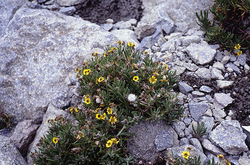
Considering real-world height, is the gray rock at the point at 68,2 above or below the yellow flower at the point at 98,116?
above

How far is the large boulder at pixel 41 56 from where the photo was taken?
415 cm

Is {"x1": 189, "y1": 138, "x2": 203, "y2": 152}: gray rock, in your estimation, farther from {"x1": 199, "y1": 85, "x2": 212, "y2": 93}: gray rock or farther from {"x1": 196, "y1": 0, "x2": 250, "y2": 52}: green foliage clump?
{"x1": 196, "y1": 0, "x2": 250, "y2": 52}: green foliage clump

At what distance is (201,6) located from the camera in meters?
4.84

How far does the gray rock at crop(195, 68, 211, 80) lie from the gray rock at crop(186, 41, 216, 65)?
0.48ft

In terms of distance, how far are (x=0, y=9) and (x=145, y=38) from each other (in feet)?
13.2

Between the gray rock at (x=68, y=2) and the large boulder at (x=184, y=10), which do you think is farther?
the gray rock at (x=68, y=2)

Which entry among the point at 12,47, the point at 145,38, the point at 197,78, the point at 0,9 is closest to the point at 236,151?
the point at 197,78

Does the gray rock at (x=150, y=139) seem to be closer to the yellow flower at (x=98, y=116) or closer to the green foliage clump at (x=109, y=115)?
the green foliage clump at (x=109, y=115)

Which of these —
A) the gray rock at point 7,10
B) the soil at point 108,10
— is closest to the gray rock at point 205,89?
the soil at point 108,10

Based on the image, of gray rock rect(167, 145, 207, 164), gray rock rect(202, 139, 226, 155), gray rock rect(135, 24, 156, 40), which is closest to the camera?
gray rock rect(167, 145, 207, 164)

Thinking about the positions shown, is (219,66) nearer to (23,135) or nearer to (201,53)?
(201,53)

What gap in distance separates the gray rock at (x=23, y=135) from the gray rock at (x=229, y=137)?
3.05 meters

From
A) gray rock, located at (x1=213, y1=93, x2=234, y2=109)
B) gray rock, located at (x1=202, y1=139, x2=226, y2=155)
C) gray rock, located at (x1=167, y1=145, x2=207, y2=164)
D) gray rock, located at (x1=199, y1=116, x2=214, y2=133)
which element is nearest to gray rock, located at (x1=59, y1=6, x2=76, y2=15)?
gray rock, located at (x1=213, y1=93, x2=234, y2=109)

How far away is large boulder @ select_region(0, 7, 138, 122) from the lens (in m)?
4.15
